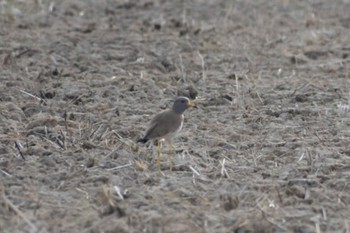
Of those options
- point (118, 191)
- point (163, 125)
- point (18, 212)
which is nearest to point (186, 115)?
point (163, 125)

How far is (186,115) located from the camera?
33.1 ft

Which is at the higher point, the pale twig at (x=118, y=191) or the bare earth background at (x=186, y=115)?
the pale twig at (x=118, y=191)

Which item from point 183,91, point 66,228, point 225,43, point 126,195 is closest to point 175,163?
point 126,195

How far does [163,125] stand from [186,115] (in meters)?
1.86

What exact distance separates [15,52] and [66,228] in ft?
19.4

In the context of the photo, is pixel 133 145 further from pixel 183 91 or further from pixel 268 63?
pixel 268 63

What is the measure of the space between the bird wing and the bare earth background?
250mm

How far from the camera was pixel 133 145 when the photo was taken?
28.4 ft

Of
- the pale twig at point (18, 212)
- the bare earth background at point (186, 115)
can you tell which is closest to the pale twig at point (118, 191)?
the bare earth background at point (186, 115)

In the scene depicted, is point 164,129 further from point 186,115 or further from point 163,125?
point 186,115

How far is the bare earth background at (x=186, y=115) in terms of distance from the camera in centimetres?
719

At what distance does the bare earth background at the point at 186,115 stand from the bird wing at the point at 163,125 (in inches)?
9.9

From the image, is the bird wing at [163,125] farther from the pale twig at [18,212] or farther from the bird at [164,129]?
the pale twig at [18,212]

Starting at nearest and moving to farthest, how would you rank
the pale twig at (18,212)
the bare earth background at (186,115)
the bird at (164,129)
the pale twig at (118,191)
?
the pale twig at (18,212) → the bare earth background at (186,115) → the pale twig at (118,191) → the bird at (164,129)
